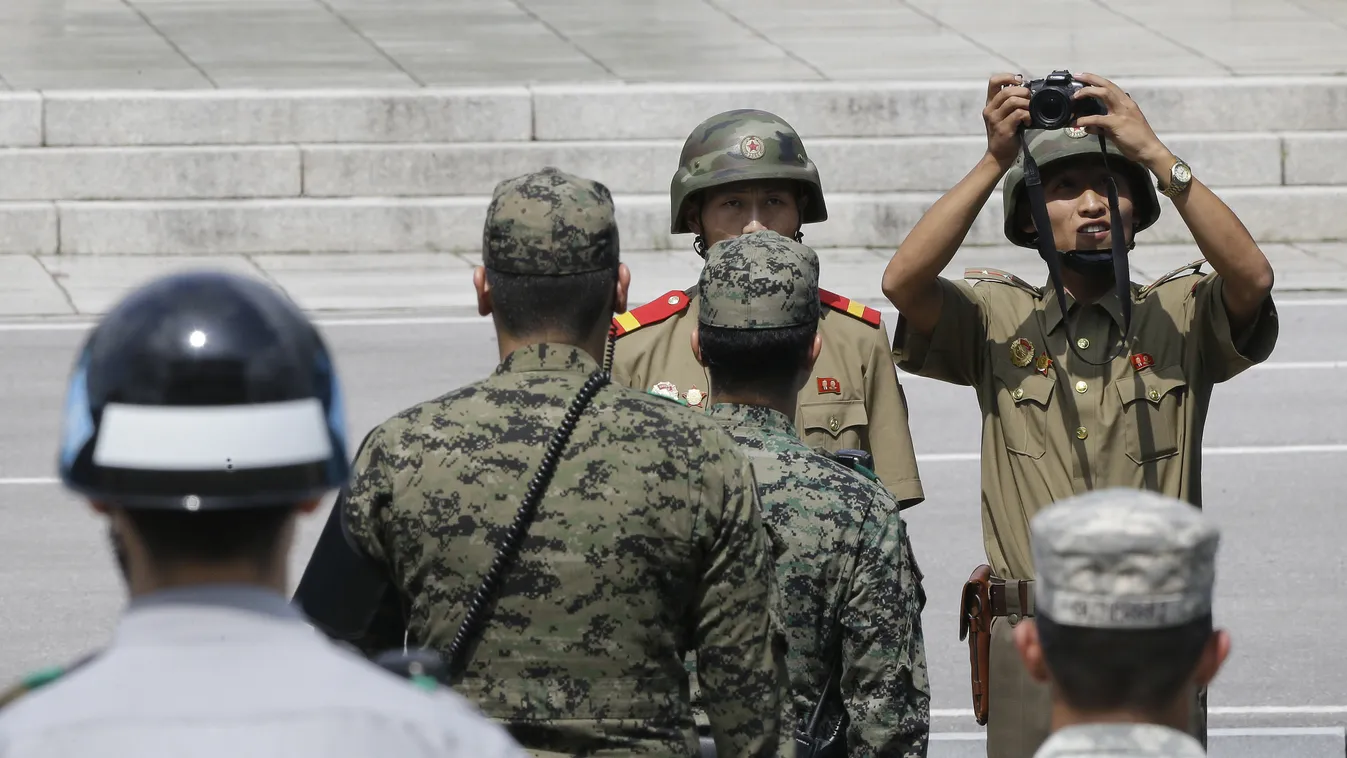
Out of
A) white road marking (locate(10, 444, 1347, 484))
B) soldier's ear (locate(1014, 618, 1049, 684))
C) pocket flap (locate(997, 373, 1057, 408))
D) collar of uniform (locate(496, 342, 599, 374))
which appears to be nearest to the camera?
soldier's ear (locate(1014, 618, 1049, 684))

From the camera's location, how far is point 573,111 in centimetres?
1706

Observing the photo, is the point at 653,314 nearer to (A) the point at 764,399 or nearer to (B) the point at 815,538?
(A) the point at 764,399

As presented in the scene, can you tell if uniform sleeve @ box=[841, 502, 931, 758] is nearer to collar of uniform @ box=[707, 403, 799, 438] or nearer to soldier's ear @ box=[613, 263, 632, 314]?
collar of uniform @ box=[707, 403, 799, 438]

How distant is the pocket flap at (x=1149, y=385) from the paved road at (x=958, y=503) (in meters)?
2.50

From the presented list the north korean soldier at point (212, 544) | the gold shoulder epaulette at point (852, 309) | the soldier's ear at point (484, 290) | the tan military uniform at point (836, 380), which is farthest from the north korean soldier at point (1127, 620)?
the gold shoulder epaulette at point (852, 309)

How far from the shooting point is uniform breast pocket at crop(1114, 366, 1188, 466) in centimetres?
477

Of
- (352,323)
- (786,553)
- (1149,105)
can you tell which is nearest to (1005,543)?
(786,553)

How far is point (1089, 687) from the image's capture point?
238 centimetres

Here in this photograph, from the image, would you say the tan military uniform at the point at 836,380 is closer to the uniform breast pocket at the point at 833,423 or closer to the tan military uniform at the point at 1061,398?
the uniform breast pocket at the point at 833,423

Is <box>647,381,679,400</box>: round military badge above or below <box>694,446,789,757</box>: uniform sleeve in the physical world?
below

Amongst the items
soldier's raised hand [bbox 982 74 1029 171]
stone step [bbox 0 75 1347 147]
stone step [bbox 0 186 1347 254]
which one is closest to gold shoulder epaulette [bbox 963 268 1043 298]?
soldier's raised hand [bbox 982 74 1029 171]

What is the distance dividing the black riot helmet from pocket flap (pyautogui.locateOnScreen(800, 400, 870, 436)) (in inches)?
126

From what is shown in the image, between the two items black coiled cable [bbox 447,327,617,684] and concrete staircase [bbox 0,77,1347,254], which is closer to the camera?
black coiled cable [bbox 447,327,617,684]

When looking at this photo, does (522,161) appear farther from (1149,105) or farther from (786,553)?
(786,553)
